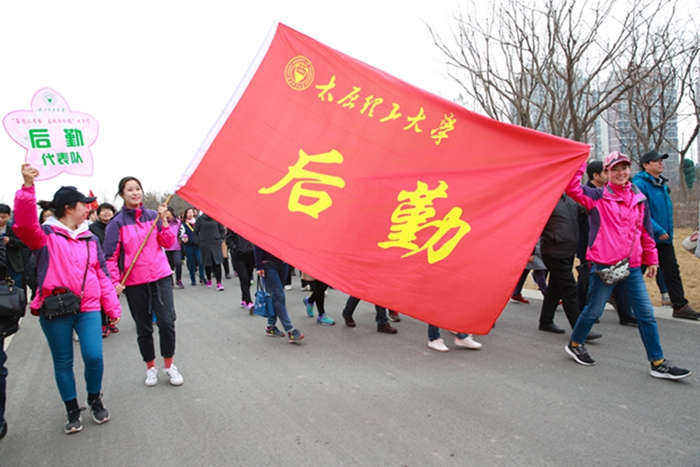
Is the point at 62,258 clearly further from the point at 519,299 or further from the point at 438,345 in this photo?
the point at 519,299

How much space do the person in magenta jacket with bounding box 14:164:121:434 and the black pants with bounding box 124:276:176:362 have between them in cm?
47

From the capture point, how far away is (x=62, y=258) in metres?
3.47

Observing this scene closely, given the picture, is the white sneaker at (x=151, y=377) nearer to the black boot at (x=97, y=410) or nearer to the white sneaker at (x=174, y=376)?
the white sneaker at (x=174, y=376)

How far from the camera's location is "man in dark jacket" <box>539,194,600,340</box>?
5.38 meters

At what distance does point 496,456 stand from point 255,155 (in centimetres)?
261

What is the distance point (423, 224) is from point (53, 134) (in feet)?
13.5

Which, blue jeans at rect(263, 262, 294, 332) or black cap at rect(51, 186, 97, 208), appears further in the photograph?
blue jeans at rect(263, 262, 294, 332)

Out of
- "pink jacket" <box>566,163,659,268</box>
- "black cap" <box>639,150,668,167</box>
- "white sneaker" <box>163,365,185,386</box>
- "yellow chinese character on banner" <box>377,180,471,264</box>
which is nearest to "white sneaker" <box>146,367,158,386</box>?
"white sneaker" <box>163,365,185,386</box>

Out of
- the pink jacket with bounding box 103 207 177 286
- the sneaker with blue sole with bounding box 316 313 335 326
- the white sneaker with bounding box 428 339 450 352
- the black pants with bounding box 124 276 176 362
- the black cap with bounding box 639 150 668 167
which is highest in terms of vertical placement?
the black cap with bounding box 639 150 668 167

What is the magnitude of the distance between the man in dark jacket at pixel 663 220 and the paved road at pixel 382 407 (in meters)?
0.36

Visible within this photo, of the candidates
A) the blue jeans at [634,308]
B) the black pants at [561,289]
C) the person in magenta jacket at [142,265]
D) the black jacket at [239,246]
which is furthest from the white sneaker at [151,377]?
the black pants at [561,289]

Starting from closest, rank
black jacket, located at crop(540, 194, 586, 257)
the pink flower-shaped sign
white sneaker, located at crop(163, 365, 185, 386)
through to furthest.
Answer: white sneaker, located at crop(163, 365, 185, 386) < the pink flower-shaped sign < black jacket, located at crop(540, 194, 586, 257)

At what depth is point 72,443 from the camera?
338 centimetres

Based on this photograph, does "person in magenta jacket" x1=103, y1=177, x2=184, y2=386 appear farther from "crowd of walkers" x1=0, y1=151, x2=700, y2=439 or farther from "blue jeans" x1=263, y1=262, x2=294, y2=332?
"blue jeans" x1=263, y1=262, x2=294, y2=332
